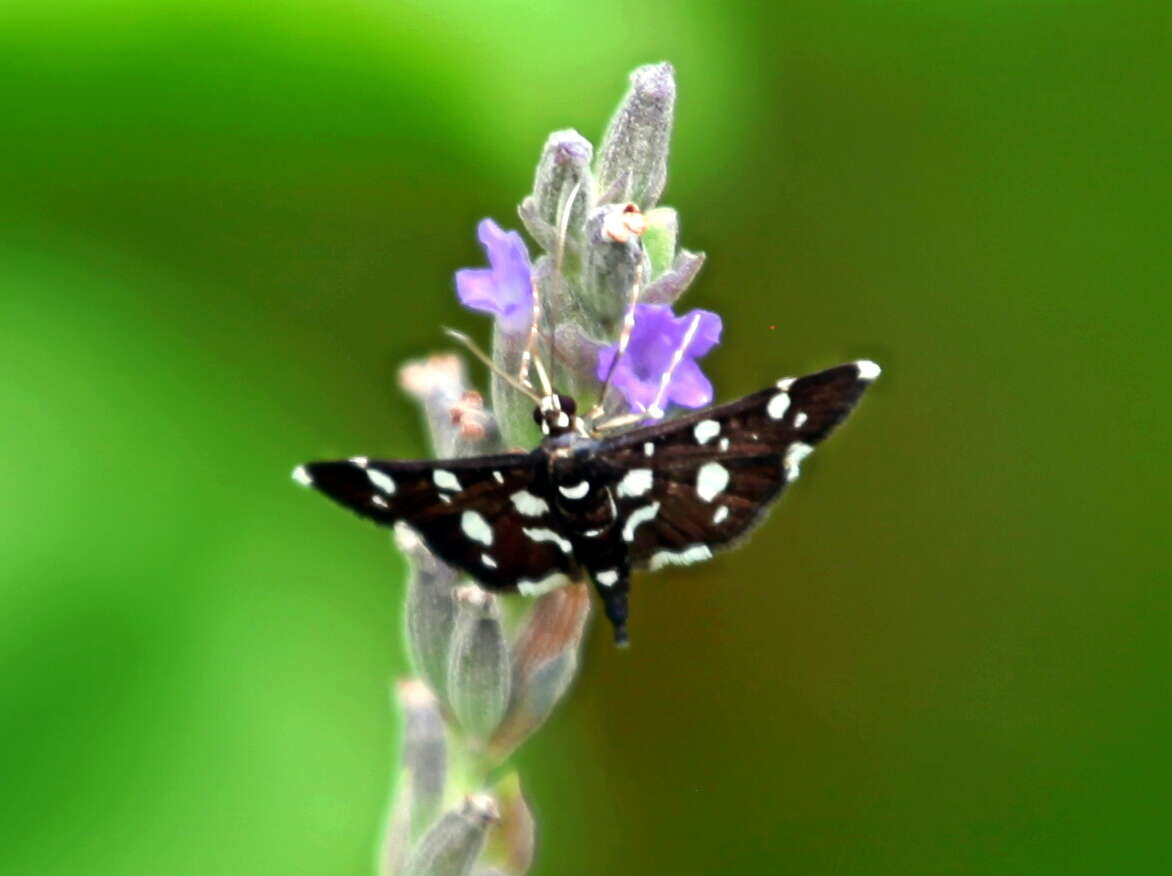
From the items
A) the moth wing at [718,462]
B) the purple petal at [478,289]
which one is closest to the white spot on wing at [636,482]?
the moth wing at [718,462]

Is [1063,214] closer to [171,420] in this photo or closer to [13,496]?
[171,420]

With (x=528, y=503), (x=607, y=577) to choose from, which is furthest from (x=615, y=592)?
(x=528, y=503)

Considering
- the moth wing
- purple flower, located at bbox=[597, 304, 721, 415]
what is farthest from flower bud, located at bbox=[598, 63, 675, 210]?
the moth wing

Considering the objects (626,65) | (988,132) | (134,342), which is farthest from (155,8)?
(988,132)

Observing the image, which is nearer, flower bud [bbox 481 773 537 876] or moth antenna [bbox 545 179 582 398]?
moth antenna [bbox 545 179 582 398]

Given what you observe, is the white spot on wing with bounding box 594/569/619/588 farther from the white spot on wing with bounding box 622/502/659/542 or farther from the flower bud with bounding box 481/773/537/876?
the flower bud with bounding box 481/773/537/876

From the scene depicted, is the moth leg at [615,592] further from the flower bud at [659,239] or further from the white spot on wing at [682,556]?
the flower bud at [659,239]

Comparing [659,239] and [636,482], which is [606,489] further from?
[659,239]
